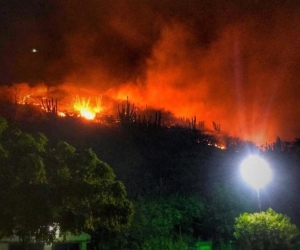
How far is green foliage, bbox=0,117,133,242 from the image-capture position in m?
9.51

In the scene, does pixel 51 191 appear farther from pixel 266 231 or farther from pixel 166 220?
pixel 166 220

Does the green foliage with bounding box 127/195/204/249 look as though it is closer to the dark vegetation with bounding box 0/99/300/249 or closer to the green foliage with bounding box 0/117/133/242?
the dark vegetation with bounding box 0/99/300/249

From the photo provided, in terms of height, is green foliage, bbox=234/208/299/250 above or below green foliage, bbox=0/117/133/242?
below

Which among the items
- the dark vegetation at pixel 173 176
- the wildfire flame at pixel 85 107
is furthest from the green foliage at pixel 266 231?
the wildfire flame at pixel 85 107

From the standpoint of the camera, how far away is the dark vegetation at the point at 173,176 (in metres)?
20.2

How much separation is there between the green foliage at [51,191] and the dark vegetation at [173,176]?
788 centimetres

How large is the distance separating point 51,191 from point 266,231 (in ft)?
22.5

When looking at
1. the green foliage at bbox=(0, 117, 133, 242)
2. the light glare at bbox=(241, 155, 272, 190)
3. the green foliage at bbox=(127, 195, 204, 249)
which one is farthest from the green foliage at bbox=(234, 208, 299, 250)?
the green foliage at bbox=(127, 195, 204, 249)

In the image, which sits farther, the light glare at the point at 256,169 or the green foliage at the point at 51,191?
the light glare at the point at 256,169

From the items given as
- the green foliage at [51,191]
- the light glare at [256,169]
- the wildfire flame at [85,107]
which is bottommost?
the green foliage at [51,191]

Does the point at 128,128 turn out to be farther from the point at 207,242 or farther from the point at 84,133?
the point at 207,242

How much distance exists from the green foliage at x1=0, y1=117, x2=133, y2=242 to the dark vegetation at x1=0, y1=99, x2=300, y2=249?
7.88 meters

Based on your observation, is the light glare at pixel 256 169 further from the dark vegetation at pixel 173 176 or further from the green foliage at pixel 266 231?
the dark vegetation at pixel 173 176

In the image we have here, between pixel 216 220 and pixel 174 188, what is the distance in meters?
3.19
